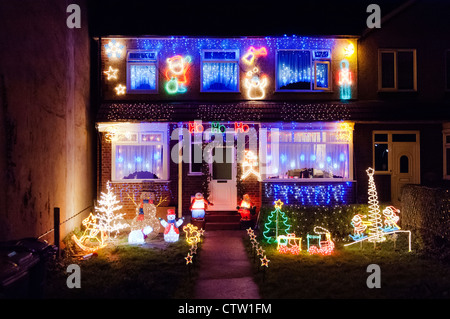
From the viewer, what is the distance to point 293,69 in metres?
13.1

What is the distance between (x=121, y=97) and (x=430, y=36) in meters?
11.7

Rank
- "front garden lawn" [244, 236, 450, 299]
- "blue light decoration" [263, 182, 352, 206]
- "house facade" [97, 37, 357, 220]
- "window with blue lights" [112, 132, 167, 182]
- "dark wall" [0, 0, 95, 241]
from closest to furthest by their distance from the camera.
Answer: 1. "front garden lawn" [244, 236, 450, 299]
2. "dark wall" [0, 0, 95, 241]
3. "blue light decoration" [263, 182, 352, 206]
4. "house facade" [97, 37, 357, 220]
5. "window with blue lights" [112, 132, 167, 182]

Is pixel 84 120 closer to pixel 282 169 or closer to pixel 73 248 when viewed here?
pixel 73 248

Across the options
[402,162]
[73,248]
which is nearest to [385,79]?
[402,162]

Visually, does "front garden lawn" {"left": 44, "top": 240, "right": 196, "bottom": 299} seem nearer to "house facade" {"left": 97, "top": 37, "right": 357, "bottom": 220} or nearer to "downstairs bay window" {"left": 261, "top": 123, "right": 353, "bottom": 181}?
"house facade" {"left": 97, "top": 37, "right": 357, "bottom": 220}

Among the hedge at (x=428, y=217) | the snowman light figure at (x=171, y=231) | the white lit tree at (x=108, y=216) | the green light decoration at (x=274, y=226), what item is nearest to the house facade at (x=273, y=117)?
the white lit tree at (x=108, y=216)

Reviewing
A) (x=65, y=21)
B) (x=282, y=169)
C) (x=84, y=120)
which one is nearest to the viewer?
(x=65, y=21)

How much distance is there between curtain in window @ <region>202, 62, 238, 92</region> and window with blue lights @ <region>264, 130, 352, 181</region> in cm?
247

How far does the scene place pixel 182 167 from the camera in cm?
1274

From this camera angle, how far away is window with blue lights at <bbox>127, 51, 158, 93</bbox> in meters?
12.8

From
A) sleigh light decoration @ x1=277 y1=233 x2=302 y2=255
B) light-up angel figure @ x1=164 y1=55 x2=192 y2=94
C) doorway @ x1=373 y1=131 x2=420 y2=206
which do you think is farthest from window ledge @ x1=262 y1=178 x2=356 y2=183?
light-up angel figure @ x1=164 y1=55 x2=192 y2=94

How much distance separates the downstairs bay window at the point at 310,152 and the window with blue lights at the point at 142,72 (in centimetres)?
476

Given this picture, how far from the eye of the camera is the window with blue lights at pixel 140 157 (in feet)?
41.5

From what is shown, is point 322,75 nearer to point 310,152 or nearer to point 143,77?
point 310,152
